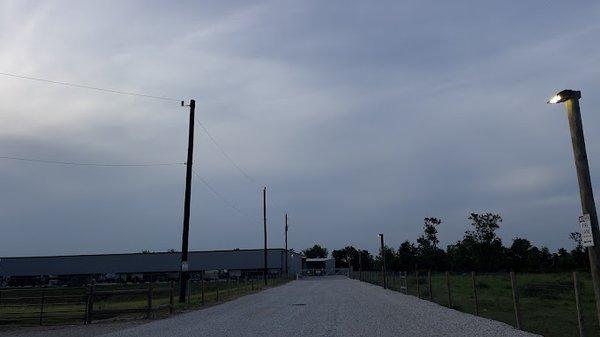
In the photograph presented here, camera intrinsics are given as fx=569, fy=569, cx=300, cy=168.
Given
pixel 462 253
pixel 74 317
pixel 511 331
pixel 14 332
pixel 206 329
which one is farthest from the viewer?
pixel 462 253

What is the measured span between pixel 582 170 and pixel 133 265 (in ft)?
345

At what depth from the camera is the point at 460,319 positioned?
1755 cm

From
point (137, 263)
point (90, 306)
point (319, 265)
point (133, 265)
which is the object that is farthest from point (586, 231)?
point (319, 265)

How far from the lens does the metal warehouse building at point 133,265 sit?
344 ft

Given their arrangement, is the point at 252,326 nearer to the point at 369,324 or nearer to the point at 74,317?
the point at 369,324

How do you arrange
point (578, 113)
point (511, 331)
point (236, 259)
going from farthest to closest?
point (236, 259) → point (511, 331) → point (578, 113)

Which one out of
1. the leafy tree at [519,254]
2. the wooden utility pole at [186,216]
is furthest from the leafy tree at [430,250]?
the wooden utility pole at [186,216]

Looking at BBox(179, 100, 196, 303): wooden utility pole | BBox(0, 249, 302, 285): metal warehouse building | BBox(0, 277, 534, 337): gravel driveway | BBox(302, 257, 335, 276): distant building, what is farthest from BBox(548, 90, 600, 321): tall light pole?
BBox(302, 257, 335, 276): distant building

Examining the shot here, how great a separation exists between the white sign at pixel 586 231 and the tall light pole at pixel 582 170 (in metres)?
0.06

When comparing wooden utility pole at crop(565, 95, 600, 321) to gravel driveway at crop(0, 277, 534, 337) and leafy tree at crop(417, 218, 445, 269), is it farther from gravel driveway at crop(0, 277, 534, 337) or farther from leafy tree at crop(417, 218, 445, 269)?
leafy tree at crop(417, 218, 445, 269)

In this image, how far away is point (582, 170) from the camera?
1126 cm

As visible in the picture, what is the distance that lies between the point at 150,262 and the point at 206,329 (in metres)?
95.7

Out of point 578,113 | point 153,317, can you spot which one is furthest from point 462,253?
point 578,113

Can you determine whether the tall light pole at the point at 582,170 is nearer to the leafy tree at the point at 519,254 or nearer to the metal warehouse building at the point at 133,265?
the metal warehouse building at the point at 133,265
